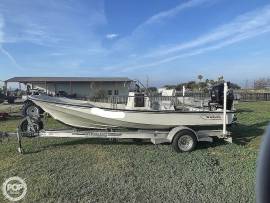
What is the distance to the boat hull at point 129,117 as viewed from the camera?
931cm

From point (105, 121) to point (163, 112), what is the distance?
1.64 m

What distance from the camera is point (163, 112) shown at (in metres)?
9.33

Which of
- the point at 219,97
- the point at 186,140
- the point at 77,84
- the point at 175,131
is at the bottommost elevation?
the point at 186,140

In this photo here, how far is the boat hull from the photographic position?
367 inches

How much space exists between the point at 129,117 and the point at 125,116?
114mm

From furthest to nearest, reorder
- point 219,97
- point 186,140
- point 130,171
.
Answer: point 219,97 < point 186,140 < point 130,171

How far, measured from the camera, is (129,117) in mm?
9297

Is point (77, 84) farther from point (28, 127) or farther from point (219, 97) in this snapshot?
point (28, 127)

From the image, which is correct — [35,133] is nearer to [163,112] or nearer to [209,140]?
[163,112]

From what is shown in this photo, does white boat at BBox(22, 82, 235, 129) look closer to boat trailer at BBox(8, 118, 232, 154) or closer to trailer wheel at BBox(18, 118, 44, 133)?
boat trailer at BBox(8, 118, 232, 154)

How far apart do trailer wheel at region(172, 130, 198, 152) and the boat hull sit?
0.47 m

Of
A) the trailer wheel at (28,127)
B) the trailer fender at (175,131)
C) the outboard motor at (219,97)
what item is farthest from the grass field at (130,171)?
the outboard motor at (219,97)

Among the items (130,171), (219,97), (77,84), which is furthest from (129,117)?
(77,84)

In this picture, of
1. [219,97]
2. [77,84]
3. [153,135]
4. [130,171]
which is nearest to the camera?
[130,171]
